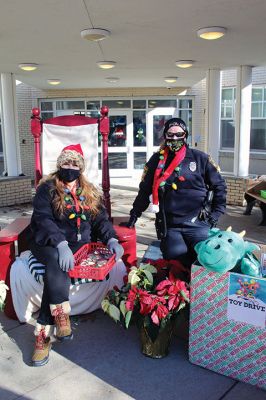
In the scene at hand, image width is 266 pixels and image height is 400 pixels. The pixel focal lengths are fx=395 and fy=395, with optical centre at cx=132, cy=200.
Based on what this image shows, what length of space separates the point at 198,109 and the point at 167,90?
1180 mm

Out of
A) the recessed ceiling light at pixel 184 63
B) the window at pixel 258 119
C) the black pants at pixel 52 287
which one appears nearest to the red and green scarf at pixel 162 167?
the black pants at pixel 52 287

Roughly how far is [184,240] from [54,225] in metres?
1.07

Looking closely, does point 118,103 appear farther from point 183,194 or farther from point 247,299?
point 247,299

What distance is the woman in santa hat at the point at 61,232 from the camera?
280cm

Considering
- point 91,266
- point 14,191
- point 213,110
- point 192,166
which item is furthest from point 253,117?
point 91,266

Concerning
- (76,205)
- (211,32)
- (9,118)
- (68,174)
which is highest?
(211,32)

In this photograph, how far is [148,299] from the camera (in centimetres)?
261

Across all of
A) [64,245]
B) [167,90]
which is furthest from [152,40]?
[167,90]

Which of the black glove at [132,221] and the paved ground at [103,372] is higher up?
the black glove at [132,221]

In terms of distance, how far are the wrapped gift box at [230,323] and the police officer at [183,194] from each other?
0.72 m

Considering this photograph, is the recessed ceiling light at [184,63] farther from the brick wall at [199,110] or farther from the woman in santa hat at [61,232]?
the brick wall at [199,110]

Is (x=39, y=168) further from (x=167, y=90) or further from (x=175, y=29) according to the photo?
(x=167, y=90)

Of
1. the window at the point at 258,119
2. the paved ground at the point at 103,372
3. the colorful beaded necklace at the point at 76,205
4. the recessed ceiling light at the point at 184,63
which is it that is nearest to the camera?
the paved ground at the point at 103,372

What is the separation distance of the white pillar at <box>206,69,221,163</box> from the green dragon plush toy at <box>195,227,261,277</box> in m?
5.91
